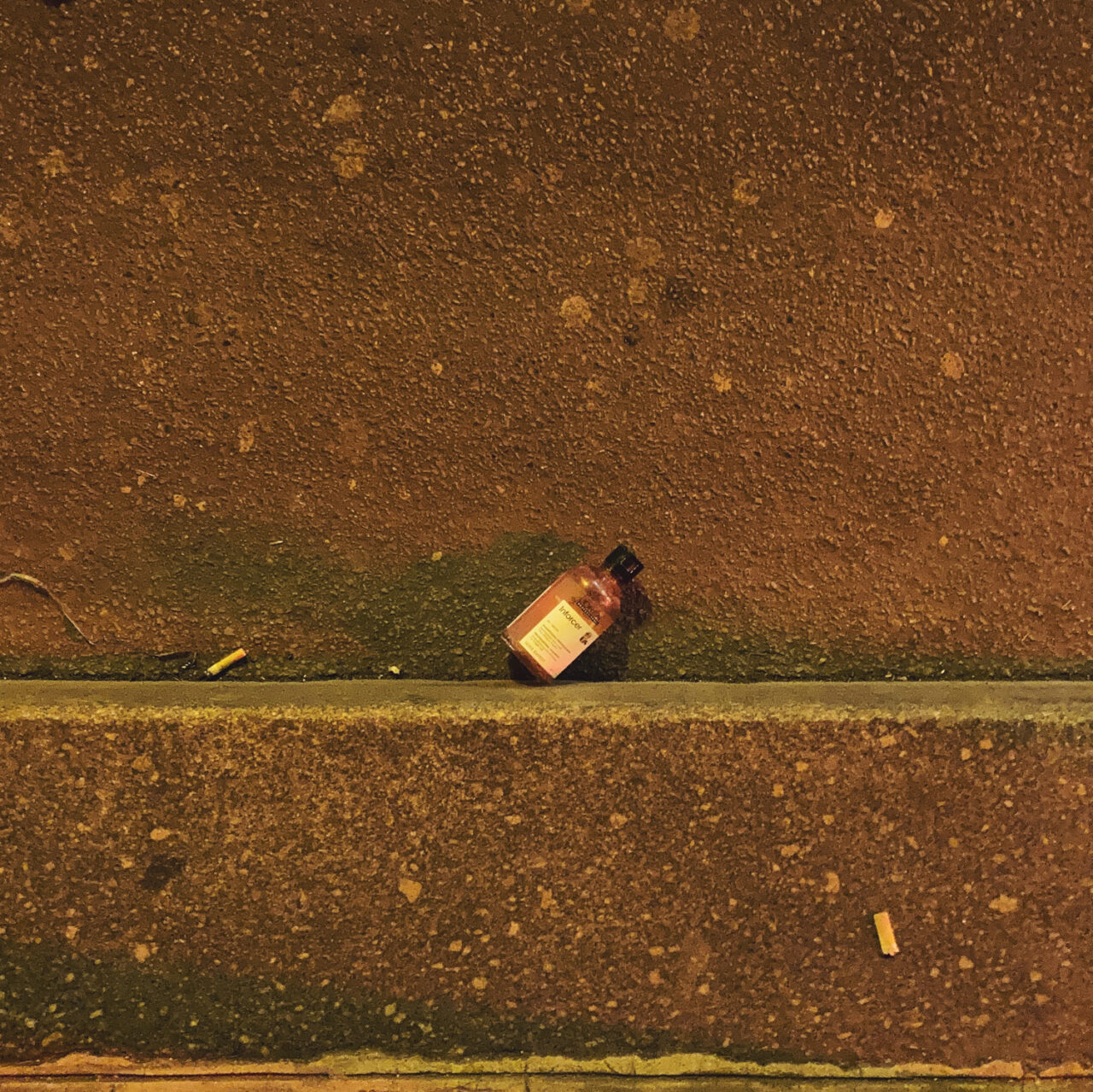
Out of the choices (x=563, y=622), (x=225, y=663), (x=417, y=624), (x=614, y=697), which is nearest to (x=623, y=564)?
(x=563, y=622)

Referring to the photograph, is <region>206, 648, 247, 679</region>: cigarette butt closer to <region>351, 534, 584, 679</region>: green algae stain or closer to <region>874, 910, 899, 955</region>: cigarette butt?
<region>351, 534, 584, 679</region>: green algae stain

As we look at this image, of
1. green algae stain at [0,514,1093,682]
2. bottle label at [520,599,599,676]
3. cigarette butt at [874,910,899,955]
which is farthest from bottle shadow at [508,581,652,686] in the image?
cigarette butt at [874,910,899,955]

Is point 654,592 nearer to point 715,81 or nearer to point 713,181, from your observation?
point 713,181

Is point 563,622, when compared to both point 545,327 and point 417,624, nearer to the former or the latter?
point 417,624

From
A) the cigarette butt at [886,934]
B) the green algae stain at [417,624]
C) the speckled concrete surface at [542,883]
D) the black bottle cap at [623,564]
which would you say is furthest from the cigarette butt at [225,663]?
the cigarette butt at [886,934]

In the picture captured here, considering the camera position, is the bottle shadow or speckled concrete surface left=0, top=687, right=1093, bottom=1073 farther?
the bottle shadow

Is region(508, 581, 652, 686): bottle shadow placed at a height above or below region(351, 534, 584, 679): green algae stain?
below
